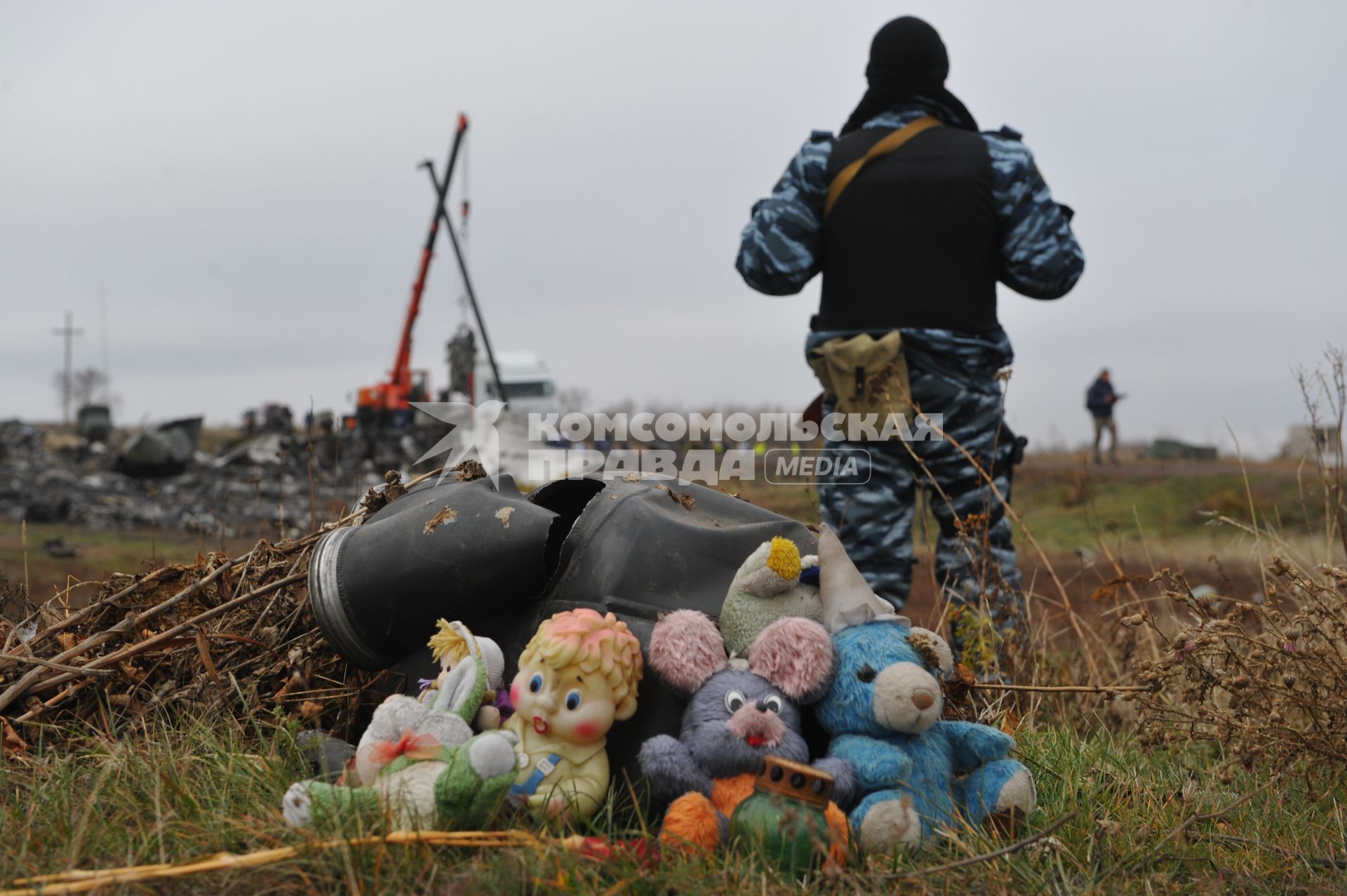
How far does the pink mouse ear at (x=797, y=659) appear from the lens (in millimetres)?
1903

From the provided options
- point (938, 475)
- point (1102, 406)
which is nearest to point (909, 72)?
point (938, 475)

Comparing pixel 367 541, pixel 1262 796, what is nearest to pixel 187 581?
pixel 367 541

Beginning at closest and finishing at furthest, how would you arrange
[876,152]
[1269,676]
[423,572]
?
[423,572] → [1269,676] → [876,152]

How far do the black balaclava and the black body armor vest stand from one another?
147 mm

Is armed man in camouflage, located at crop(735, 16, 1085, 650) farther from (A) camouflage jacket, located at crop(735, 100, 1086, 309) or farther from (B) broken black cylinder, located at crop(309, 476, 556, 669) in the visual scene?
(B) broken black cylinder, located at crop(309, 476, 556, 669)

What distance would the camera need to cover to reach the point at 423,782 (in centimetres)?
181

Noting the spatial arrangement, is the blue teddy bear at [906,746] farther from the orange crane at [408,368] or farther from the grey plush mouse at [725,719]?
the orange crane at [408,368]

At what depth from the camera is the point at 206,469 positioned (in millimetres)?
21906

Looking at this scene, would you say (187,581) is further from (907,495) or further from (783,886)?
(907,495)

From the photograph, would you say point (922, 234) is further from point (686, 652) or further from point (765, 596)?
point (686, 652)

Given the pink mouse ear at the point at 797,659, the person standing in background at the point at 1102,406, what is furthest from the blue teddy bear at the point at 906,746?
the person standing in background at the point at 1102,406

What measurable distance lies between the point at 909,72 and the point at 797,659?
281 cm

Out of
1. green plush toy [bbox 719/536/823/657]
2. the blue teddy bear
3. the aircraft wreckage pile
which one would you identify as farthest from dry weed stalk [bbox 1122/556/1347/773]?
the aircraft wreckage pile

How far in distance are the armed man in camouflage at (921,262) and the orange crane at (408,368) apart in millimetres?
A: 18846
